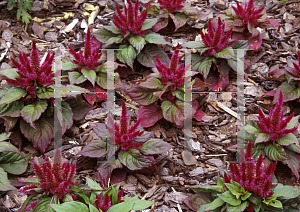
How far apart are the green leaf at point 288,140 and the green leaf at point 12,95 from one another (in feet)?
8.05

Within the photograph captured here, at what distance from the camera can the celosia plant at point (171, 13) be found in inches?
158

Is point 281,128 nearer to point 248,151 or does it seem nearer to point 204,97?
point 248,151

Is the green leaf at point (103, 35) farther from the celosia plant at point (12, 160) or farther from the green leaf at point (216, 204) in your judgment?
the green leaf at point (216, 204)

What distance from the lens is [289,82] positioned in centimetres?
347

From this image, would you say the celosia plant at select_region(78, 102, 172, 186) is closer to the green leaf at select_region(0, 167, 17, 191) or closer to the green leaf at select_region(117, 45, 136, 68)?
the green leaf at select_region(0, 167, 17, 191)

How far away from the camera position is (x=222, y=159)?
10.2 feet

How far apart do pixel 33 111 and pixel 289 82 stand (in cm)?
281

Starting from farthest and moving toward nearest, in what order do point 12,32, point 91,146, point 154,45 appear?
point 12,32, point 154,45, point 91,146

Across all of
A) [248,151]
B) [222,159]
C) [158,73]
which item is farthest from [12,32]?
[248,151]

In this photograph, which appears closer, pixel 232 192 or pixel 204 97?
pixel 232 192

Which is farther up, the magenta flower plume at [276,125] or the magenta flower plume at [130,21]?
the magenta flower plume at [130,21]

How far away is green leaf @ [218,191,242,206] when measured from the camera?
2275mm

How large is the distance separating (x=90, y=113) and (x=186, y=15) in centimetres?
193

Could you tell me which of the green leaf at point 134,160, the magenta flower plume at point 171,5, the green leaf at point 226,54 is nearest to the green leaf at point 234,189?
the green leaf at point 134,160
